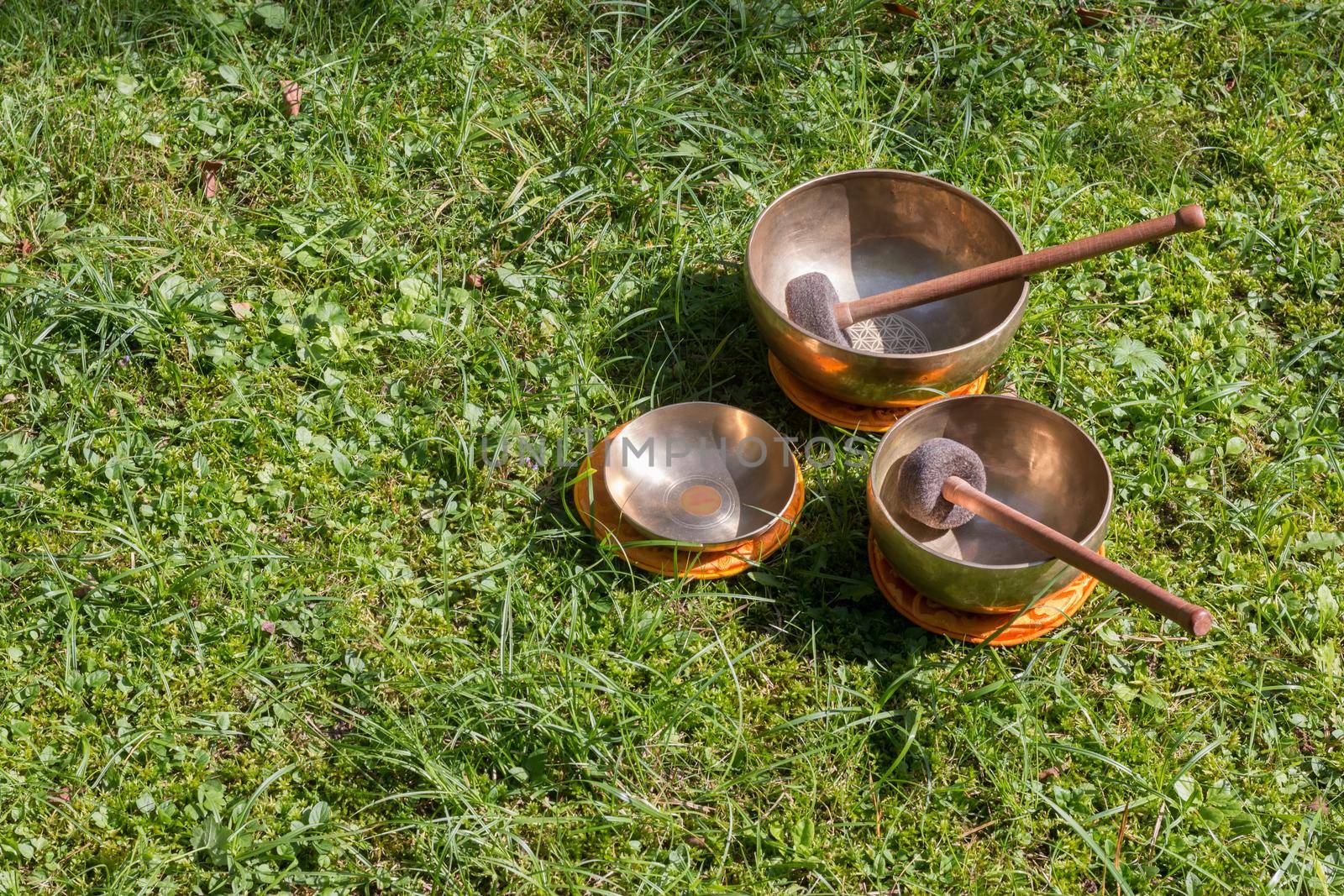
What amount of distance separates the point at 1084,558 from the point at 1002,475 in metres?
0.61

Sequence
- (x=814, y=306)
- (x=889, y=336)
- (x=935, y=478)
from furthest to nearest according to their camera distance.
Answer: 1. (x=889, y=336)
2. (x=814, y=306)
3. (x=935, y=478)

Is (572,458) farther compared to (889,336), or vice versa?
(889,336)

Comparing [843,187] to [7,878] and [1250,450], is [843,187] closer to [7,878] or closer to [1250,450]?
[1250,450]

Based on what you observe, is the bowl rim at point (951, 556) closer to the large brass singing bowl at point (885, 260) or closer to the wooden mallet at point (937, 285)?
the large brass singing bowl at point (885, 260)

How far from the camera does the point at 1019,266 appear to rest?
3.04 m

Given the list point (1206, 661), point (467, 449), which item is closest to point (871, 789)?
point (1206, 661)

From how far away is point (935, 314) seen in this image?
3.46 m

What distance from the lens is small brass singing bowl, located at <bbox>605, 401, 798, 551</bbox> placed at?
3100mm

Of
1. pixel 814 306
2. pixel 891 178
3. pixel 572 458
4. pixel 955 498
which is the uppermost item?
pixel 891 178

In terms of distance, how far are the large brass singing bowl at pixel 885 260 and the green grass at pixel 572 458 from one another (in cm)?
22

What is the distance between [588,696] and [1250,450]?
2.00 m

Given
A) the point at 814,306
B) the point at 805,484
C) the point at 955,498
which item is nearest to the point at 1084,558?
the point at 955,498

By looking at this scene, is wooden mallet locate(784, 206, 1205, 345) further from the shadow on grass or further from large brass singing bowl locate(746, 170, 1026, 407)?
the shadow on grass

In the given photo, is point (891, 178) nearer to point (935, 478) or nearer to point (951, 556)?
point (935, 478)
